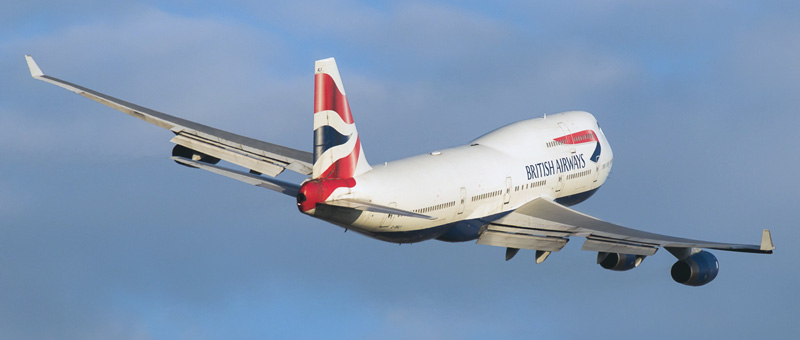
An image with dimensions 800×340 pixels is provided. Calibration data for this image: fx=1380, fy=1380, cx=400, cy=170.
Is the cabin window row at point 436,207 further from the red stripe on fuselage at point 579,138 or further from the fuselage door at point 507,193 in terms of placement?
the red stripe on fuselage at point 579,138

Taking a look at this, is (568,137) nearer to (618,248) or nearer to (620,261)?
(620,261)

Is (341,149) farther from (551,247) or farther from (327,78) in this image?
(551,247)

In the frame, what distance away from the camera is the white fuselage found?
186 feet

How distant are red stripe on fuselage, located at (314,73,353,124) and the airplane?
0.13 feet

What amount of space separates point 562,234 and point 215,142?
17.3 m

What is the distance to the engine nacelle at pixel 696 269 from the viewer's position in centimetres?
5962

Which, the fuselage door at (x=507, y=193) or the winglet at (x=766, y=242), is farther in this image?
the fuselage door at (x=507, y=193)

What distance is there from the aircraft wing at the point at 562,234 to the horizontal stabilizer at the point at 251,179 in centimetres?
925

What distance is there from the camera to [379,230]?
2247 inches

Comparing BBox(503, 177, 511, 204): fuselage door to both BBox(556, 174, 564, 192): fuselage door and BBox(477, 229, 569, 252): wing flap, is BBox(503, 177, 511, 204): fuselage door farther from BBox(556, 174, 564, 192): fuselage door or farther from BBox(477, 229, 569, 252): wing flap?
BBox(556, 174, 564, 192): fuselage door

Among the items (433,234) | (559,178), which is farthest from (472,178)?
(559,178)

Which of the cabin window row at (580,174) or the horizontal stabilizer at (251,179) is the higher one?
the horizontal stabilizer at (251,179)

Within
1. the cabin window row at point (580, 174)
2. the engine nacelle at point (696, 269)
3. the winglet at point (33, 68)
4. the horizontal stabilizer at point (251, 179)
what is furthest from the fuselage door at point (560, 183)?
the winglet at point (33, 68)

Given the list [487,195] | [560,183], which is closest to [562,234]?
[487,195]
